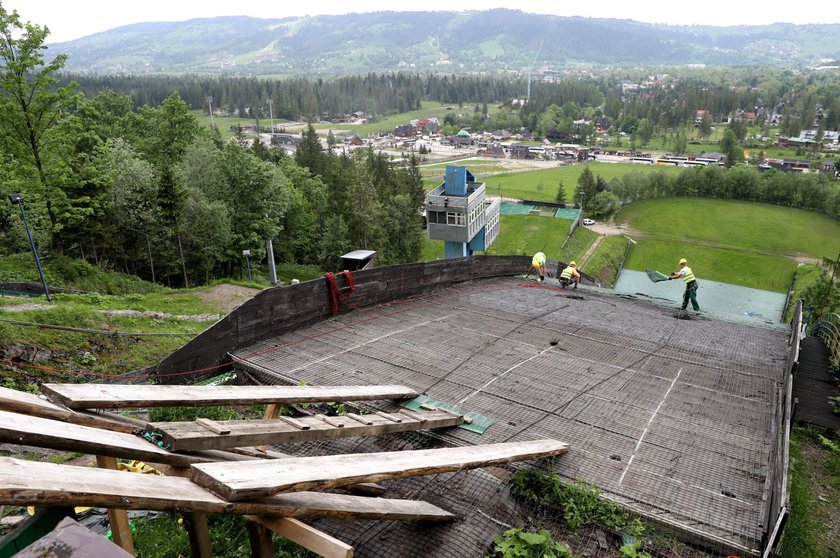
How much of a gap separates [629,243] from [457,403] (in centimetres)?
6827

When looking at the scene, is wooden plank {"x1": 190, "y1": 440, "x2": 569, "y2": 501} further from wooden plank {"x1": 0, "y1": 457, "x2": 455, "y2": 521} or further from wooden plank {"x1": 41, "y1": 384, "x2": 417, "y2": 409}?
wooden plank {"x1": 41, "y1": 384, "x2": 417, "y2": 409}

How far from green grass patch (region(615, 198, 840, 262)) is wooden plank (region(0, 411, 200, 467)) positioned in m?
77.2

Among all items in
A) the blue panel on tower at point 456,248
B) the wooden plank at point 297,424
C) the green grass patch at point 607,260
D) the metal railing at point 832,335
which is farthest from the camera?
the green grass patch at point 607,260

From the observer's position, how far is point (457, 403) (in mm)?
7688

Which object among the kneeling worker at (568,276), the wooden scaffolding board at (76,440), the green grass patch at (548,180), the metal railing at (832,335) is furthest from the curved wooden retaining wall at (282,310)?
the green grass patch at (548,180)

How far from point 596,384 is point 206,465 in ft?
22.7

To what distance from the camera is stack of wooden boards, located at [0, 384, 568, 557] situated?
257 cm

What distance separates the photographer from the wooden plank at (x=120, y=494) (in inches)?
89.0

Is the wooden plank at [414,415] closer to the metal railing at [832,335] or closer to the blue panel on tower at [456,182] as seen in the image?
the metal railing at [832,335]

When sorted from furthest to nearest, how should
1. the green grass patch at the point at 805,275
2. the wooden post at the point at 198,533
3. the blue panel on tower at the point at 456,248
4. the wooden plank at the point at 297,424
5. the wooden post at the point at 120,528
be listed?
1. the green grass patch at the point at 805,275
2. the blue panel on tower at the point at 456,248
3. the wooden plank at the point at 297,424
4. the wooden post at the point at 198,533
5. the wooden post at the point at 120,528

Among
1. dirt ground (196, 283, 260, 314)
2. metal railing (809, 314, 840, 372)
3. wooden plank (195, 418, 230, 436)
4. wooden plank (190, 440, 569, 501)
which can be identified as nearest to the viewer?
wooden plank (190, 440, 569, 501)

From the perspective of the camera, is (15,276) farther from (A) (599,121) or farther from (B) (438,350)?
(A) (599,121)

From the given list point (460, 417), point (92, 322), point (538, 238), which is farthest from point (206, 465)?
point (538, 238)

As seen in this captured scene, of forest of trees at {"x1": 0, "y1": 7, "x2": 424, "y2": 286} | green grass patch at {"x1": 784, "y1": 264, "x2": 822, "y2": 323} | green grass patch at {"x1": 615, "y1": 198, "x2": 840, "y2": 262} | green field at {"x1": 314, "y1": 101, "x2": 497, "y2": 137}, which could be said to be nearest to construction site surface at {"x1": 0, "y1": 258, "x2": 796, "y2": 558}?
forest of trees at {"x1": 0, "y1": 7, "x2": 424, "y2": 286}
